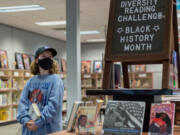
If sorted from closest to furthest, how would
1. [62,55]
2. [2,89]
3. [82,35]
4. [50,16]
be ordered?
1. [50,16]
2. [2,89]
3. [82,35]
4. [62,55]

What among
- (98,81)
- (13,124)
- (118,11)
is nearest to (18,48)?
(13,124)

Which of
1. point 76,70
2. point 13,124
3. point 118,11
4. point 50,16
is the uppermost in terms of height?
point 50,16

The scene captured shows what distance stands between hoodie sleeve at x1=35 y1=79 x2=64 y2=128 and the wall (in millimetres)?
8331

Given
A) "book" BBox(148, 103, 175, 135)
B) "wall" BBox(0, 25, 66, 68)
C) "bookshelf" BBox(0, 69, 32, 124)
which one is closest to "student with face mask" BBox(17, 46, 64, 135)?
"book" BBox(148, 103, 175, 135)

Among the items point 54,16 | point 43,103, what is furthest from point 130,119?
point 54,16

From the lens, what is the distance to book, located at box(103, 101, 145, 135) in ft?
5.81

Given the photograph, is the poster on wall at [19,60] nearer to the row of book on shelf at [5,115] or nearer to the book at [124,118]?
the row of book on shelf at [5,115]

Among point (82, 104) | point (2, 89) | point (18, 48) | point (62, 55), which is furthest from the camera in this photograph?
point (62, 55)

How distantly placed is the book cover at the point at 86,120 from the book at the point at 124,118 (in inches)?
5.2

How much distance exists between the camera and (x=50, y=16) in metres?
9.51

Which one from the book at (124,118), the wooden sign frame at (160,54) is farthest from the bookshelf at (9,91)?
the book at (124,118)

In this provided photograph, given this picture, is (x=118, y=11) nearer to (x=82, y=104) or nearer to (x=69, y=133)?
(x=82, y=104)

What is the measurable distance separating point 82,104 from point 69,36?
5.29m

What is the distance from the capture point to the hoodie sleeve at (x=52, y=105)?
2902 millimetres
